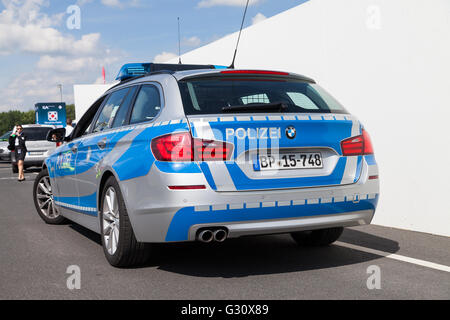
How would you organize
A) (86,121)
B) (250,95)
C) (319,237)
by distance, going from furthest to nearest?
(86,121)
(319,237)
(250,95)

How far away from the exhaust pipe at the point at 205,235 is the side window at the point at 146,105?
3.46 feet

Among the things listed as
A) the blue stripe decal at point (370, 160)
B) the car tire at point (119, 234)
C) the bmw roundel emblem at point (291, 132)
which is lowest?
the car tire at point (119, 234)

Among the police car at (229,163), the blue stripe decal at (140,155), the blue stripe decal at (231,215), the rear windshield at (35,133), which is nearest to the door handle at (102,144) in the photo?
the police car at (229,163)

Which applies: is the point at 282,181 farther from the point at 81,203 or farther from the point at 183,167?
the point at 81,203

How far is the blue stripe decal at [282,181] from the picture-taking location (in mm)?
4188

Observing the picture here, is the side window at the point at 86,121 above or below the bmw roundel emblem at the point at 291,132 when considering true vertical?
above

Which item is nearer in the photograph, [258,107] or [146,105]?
[258,107]

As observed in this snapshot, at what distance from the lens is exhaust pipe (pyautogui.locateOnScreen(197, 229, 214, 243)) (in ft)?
13.8

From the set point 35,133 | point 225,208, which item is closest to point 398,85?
point 225,208

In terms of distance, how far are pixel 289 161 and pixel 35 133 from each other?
17.6 m

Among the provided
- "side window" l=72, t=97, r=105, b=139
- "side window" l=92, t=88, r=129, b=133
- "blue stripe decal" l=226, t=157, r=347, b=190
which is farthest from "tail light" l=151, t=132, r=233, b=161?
"side window" l=72, t=97, r=105, b=139

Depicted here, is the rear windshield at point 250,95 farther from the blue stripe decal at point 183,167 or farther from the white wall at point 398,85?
the white wall at point 398,85

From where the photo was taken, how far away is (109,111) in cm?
577

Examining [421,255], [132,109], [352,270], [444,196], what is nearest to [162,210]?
[132,109]
